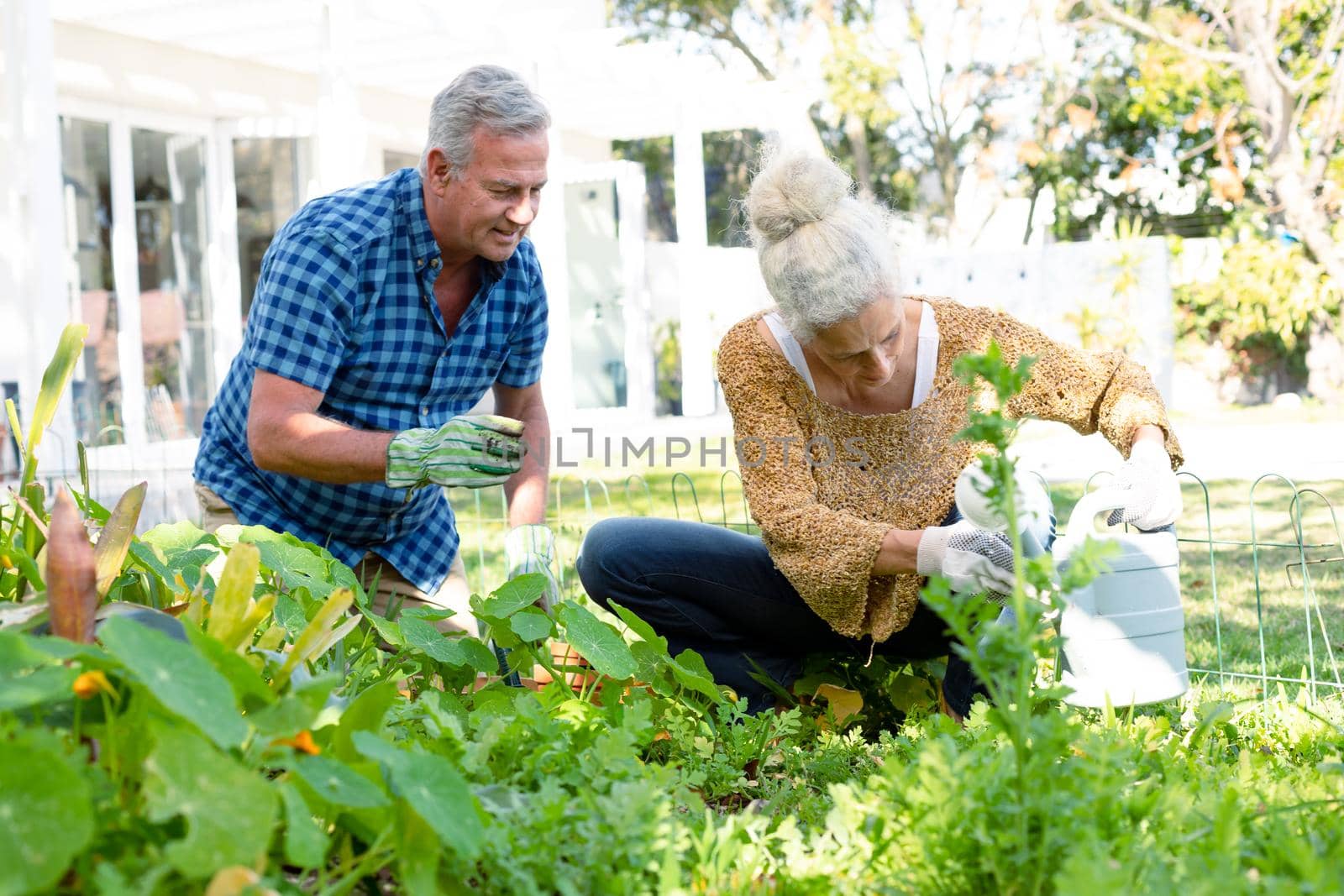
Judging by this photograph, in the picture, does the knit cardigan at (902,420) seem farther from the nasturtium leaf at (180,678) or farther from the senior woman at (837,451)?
the nasturtium leaf at (180,678)

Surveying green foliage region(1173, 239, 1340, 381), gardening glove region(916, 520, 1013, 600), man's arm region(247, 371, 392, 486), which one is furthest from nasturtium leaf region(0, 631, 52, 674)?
green foliage region(1173, 239, 1340, 381)

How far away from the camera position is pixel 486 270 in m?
2.37

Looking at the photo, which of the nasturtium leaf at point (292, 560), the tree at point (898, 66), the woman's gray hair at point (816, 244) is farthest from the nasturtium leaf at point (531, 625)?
the tree at point (898, 66)

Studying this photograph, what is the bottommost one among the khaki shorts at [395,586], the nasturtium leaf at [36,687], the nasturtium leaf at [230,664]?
the khaki shorts at [395,586]

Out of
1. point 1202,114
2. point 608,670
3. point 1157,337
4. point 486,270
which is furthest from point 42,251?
point 1202,114

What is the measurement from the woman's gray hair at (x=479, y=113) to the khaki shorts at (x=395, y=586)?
31.6 inches

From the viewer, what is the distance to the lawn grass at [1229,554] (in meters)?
2.86

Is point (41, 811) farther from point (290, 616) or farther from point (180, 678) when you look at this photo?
point (290, 616)

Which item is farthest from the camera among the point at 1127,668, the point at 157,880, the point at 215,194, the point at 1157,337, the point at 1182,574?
the point at 1157,337

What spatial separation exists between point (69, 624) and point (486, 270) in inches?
59.3

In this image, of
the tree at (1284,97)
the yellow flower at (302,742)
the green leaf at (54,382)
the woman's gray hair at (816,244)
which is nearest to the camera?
the yellow flower at (302,742)

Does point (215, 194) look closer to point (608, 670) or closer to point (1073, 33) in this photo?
point (608, 670)

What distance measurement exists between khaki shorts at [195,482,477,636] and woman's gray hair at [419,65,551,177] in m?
0.80

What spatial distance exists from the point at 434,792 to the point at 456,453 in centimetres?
109
